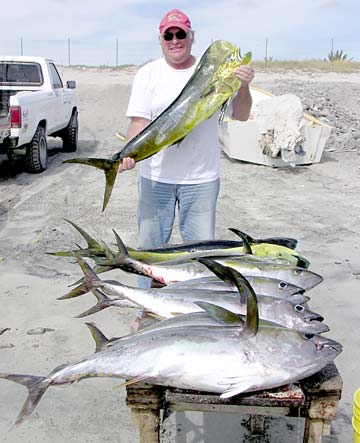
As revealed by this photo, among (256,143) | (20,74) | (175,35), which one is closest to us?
(175,35)

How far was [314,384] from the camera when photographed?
81.4 inches

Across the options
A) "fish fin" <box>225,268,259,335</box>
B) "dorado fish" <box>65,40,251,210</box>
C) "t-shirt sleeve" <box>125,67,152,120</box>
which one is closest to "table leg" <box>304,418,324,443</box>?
"fish fin" <box>225,268,259,335</box>

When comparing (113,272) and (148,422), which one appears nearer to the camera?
(148,422)

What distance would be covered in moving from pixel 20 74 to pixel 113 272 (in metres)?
7.32

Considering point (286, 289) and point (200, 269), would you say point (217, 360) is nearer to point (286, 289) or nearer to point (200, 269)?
point (286, 289)

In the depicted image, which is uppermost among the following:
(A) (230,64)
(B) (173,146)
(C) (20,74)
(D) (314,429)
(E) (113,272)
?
(A) (230,64)

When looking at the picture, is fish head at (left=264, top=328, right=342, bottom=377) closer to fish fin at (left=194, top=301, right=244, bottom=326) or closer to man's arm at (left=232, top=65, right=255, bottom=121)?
fish fin at (left=194, top=301, right=244, bottom=326)

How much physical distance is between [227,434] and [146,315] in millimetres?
1172

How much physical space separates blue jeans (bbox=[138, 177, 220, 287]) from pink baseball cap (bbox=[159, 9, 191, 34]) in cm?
95

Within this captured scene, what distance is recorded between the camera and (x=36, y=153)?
10.3 meters

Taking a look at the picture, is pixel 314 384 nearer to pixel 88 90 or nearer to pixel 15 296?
pixel 15 296

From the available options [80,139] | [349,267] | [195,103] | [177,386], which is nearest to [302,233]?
[349,267]

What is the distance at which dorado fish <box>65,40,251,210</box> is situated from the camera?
10.6ft

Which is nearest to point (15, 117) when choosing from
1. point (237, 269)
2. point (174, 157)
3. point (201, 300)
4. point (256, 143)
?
point (256, 143)
